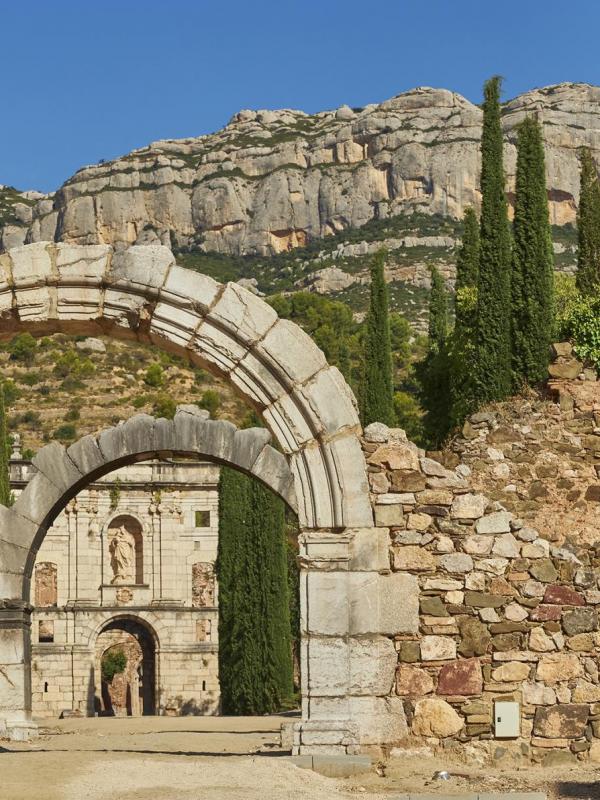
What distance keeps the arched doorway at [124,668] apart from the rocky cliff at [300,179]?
62.5m

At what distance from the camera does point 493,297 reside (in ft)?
72.9

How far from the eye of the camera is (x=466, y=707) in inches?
419

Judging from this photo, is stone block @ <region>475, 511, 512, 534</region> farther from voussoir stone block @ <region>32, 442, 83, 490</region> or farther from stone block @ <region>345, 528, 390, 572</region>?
Result: voussoir stone block @ <region>32, 442, 83, 490</region>

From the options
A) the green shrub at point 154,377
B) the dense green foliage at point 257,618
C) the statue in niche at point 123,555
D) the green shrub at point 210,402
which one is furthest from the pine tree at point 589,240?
the green shrub at point 154,377

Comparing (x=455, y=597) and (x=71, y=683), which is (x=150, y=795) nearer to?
(x=455, y=597)

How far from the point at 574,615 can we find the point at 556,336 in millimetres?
10983

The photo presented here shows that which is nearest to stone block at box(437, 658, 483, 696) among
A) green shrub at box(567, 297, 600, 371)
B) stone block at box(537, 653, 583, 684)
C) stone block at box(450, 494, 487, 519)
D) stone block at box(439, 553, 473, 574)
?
stone block at box(537, 653, 583, 684)

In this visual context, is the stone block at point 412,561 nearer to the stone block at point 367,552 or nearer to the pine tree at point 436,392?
the stone block at point 367,552

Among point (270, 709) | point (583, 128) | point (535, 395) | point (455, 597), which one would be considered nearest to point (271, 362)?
point (455, 597)

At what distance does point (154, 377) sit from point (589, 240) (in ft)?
137

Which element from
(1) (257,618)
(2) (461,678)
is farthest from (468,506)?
(1) (257,618)

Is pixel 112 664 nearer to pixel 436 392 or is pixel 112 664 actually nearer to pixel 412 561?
pixel 436 392

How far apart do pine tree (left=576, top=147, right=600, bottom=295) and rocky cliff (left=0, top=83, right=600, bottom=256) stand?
7711cm

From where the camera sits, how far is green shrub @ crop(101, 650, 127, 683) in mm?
43906
